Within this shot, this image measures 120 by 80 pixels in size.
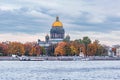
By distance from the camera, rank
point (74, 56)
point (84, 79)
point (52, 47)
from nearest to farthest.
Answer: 1. point (84, 79)
2. point (74, 56)
3. point (52, 47)

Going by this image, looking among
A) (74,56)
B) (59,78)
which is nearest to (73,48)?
(74,56)

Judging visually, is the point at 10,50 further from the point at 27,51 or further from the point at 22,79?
the point at 22,79

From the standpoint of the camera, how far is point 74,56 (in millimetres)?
175750

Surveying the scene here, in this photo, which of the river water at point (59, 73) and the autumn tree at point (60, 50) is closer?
the river water at point (59, 73)

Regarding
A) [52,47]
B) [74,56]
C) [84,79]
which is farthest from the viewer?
[52,47]

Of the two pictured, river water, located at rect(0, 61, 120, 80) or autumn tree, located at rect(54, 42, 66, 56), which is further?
autumn tree, located at rect(54, 42, 66, 56)

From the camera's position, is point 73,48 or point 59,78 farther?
point 73,48

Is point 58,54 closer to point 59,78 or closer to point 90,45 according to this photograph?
point 90,45

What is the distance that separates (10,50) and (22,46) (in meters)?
4.12

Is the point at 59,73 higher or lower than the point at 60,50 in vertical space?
lower

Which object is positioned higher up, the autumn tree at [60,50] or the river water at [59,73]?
the autumn tree at [60,50]

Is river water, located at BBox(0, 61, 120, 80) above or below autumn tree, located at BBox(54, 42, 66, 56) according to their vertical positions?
below

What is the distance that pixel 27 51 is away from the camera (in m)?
183

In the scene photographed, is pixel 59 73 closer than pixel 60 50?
Yes
